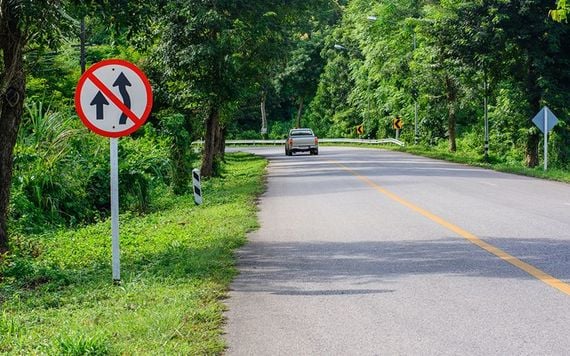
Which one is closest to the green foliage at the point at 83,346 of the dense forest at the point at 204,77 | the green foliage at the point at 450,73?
the dense forest at the point at 204,77

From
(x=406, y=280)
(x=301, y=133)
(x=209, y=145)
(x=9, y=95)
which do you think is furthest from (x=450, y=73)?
(x=406, y=280)

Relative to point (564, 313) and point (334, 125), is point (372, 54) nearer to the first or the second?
point (334, 125)

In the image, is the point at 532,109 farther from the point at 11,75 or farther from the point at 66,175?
the point at 11,75

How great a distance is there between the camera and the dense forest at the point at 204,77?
11.5 metres

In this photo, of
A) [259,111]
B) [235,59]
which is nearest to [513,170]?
[235,59]

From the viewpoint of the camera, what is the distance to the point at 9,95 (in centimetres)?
1054

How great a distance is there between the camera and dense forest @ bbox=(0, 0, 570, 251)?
11531 millimetres

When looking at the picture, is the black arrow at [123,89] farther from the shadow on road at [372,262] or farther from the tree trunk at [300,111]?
the tree trunk at [300,111]

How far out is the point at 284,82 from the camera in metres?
85.6

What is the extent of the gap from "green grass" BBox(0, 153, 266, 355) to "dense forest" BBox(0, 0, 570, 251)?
1343 mm

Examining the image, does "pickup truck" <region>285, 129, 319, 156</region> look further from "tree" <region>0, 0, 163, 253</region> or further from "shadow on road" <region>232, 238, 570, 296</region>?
"tree" <region>0, 0, 163, 253</region>

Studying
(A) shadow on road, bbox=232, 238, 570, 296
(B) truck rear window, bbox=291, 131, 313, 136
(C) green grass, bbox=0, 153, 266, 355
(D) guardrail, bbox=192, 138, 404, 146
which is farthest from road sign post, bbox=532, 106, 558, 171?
(D) guardrail, bbox=192, 138, 404, 146

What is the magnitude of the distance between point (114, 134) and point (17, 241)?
15.6 feet

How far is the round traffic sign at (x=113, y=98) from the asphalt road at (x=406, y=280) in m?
2.19
